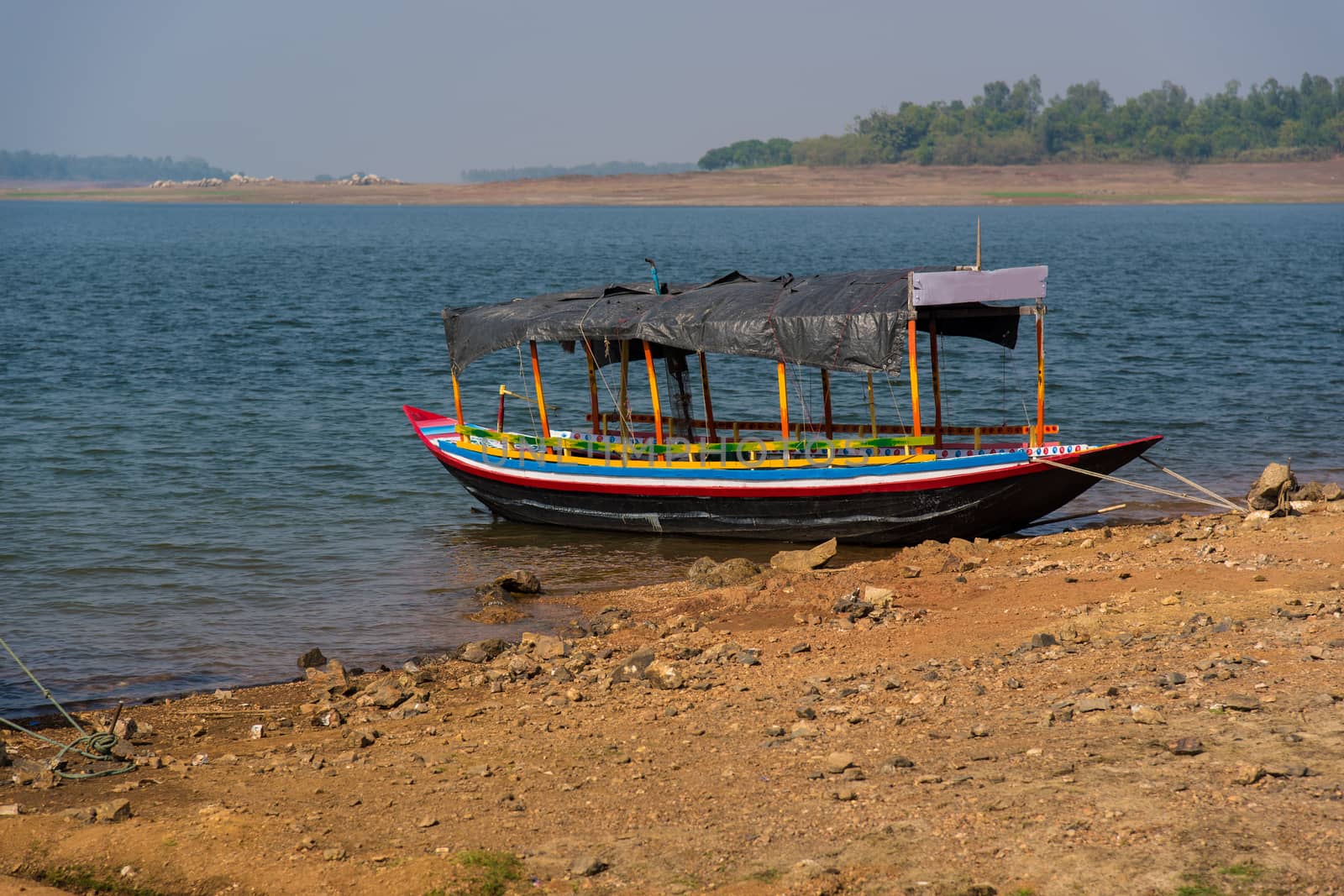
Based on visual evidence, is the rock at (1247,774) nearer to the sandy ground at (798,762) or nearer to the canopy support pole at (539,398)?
the sandy ground at (798,762)

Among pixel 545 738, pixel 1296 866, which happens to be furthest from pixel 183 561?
pixel 1296 866

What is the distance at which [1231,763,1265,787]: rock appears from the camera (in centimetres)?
788

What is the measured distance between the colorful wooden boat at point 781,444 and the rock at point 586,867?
9780 millimetres

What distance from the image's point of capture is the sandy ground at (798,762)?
7449 millimetres

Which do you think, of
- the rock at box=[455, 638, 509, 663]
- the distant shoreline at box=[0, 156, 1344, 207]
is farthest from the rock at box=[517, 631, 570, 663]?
the distant shoreline at box=[0, 156, 1344, 207]

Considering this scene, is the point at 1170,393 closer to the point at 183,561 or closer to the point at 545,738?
the point at 183,561

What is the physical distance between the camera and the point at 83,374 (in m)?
32.1

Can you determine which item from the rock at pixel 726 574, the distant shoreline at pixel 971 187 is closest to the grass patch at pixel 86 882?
the rock at pixel 726 574

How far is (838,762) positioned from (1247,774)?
2.45m

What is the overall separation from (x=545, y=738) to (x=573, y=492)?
29.0ft

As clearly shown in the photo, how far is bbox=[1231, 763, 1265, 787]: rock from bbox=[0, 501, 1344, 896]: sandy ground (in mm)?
24

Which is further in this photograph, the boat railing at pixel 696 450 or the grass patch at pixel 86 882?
the boat railing at pixel 696 450

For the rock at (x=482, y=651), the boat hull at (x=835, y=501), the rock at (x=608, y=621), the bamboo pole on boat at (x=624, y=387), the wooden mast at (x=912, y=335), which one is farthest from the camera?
the bamboo pole on boat at (x=624, y=387)

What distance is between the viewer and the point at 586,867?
7.59 m
